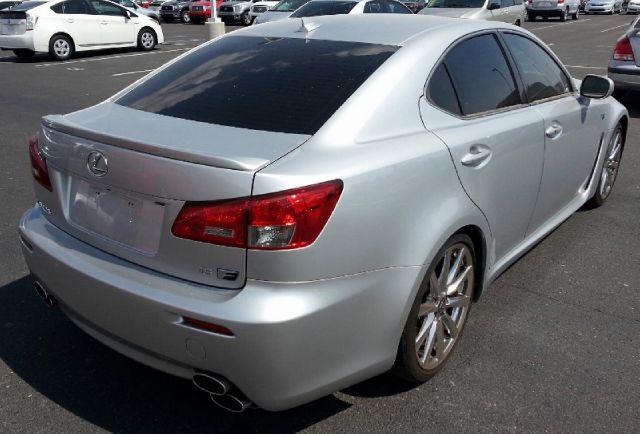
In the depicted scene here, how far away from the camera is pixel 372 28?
3398 millimetres

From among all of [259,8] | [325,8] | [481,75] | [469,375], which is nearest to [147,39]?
[325,8]

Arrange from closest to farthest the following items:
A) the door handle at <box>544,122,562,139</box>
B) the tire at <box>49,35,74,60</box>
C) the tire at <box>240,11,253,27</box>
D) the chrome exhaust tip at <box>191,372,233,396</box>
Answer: the chrome exhaust tip at <box>191,372,233,396</box>
the door handle at <box>544,122,562,139</box>
the tire at <box>49,35,74,60</box>
the tire at <box>240,11,253,27</box>

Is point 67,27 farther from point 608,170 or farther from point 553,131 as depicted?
point 553,131

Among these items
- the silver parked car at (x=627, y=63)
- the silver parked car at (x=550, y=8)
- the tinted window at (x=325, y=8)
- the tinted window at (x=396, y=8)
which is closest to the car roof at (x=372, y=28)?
the silver parked car at (x=627, y=63)

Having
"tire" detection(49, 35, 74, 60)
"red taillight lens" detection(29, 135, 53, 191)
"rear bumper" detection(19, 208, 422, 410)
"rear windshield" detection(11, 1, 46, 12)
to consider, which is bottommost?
"tire" detection(49, 35, 74, 60)

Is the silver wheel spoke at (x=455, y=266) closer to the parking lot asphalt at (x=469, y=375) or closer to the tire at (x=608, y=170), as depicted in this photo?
the parking lot asphalt at (x=469, y=375)

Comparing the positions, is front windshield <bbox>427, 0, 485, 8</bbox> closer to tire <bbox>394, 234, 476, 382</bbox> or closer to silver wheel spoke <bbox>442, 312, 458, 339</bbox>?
tire <bbox>394, 234, 476, 382</bbox>

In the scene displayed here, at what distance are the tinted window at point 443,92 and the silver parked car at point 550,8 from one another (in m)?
30.2

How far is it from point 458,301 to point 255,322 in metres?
1.28

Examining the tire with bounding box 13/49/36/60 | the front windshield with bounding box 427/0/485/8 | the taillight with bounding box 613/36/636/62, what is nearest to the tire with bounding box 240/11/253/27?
the tire with bounding box 13/49/36/60

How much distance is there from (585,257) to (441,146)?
217 cm

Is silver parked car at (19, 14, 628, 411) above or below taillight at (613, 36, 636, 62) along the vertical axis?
above

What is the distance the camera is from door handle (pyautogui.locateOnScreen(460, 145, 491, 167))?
2.92m

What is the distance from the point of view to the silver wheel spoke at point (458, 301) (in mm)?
3070
